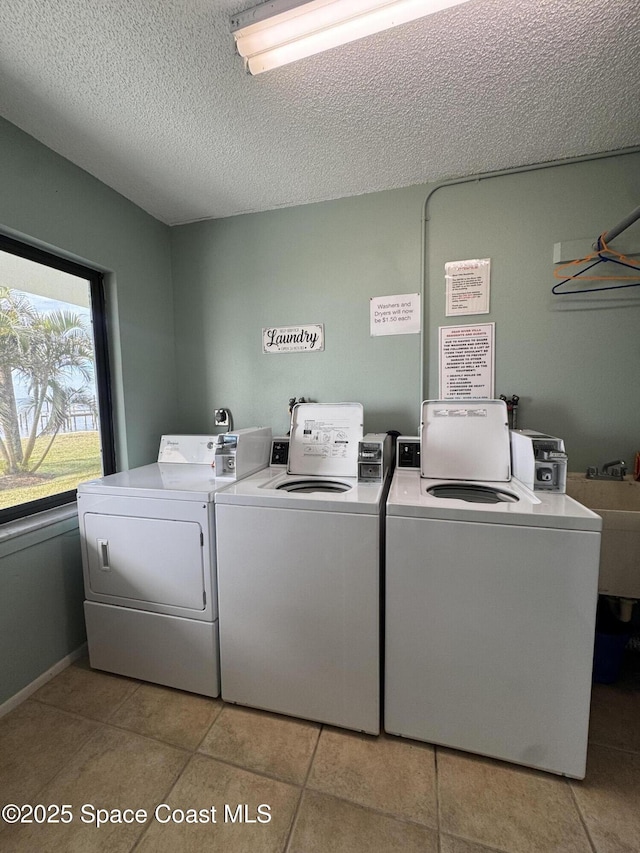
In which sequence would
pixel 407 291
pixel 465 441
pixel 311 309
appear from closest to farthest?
pixel 465 441, pixel 407 291, pixel 311 309

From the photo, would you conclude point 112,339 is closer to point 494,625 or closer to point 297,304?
point 297,304

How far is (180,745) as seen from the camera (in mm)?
1317

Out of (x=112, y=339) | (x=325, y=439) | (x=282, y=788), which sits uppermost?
(x=112, y=339)

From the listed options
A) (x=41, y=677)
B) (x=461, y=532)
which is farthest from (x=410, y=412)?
(x=41, y=677)

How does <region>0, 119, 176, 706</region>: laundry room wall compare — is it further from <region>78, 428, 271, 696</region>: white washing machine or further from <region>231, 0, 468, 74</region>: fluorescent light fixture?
<region>231, 0, 468, 74</region>: fluorescent light fixture

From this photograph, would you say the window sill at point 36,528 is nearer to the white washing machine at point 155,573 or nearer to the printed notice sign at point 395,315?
the white washing machine at point 155,573

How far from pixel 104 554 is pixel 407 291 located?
216 cm

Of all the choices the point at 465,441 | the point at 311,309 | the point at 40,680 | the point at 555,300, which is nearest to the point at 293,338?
the point at 311,309

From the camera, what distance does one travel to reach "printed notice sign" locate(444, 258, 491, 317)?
1917 mm

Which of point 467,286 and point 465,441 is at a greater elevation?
point 467,286

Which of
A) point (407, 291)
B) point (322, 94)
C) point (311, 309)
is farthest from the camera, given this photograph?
point (311, 309)

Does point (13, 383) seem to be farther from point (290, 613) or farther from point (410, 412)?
point (410, 412)

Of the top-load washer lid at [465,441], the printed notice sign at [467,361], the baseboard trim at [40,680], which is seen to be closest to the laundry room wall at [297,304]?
the printed notice sign at [467,361]

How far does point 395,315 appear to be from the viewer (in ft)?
6.73
